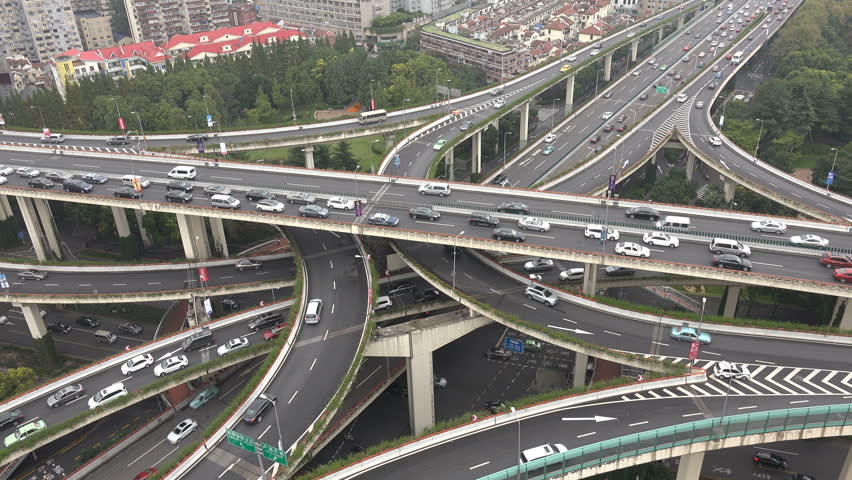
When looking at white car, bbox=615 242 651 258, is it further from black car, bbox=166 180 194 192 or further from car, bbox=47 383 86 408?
car, bbox=47 383 86 408

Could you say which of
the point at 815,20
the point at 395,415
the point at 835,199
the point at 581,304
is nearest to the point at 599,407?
the point at 581,304

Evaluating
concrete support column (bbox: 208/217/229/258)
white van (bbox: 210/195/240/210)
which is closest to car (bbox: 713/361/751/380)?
white van (bbox: 210/195/240/210)

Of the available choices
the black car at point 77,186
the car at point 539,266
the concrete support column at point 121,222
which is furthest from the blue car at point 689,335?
the concrete support column at point 121,222

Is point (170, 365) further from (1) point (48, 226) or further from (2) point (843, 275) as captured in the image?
(2) point (843, 275)

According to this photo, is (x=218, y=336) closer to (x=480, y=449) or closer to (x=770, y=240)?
(x=480, y=449)

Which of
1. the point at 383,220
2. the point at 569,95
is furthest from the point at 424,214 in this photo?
the point at 569,95
